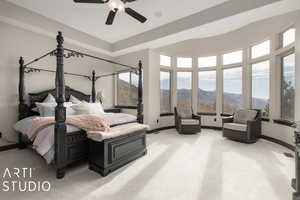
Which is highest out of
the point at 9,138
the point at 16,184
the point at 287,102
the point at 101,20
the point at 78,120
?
the point at 101,20

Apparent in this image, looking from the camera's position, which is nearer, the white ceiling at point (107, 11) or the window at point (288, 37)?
the white ceiling at point (107, 11)

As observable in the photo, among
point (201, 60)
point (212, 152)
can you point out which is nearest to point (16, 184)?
point (212, 152)

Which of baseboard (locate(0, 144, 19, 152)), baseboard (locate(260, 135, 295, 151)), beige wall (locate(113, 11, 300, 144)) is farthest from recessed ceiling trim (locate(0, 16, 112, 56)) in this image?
baseboard (locate(260, 135, 295, 151))

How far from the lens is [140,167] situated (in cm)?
267

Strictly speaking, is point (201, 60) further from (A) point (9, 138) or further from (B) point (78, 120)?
(A) point (9, 138)

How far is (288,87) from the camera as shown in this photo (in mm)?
3898

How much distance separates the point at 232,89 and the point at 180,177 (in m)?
4.48

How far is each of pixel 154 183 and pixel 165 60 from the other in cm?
474

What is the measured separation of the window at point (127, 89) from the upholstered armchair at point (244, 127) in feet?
11.0

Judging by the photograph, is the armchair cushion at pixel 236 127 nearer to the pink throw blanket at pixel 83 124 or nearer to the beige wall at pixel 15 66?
the pink throw blanket at pixel 83 124

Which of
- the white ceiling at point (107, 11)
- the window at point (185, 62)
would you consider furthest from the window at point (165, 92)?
the white ceiling at point (107, 11)

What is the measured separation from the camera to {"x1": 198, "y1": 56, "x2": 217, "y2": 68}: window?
5930 mm

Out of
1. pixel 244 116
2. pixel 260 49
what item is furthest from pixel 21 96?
pixel 260 49

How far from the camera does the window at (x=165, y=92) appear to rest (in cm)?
593
